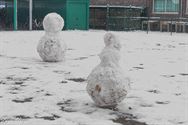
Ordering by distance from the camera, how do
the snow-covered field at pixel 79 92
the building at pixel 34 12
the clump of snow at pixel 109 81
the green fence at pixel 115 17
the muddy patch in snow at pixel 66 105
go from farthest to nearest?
1. the green fence at pixel 115 17
2. the building at pixel 34 12
3. the muddy patch in snow at pixel 66 105
4. the clump of snow at pixel 109 81
5. the snow-covered field at pixel 79 92

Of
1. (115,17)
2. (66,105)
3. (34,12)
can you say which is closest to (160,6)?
(115,17)

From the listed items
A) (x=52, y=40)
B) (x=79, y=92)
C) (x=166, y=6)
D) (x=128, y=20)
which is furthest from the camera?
(x=166, y=6)

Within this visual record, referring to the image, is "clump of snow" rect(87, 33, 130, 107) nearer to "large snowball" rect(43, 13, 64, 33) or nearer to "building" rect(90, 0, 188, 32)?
"large snowball" rect(43, 13, 64, 33)

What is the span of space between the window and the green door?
799 centimetres

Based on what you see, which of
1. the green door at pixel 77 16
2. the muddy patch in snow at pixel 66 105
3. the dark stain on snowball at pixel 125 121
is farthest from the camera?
the green door at pixel 77 16

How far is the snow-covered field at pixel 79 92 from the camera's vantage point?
8210 millimetres

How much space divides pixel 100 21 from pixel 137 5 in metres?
4.08

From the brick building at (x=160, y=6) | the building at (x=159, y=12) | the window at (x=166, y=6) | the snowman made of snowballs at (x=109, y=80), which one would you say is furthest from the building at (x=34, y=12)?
the snowman made of snowballs at (x=109, y=80)

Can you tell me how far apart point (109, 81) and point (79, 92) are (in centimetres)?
193

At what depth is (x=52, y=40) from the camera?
14625 mm

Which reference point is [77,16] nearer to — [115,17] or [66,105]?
[115,17]

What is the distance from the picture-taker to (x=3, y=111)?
8500 mm

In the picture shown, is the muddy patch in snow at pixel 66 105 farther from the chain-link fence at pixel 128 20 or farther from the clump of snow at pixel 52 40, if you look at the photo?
the chain-link fence at pixel 128 20

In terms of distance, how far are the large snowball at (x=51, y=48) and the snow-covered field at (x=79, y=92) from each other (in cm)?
29
